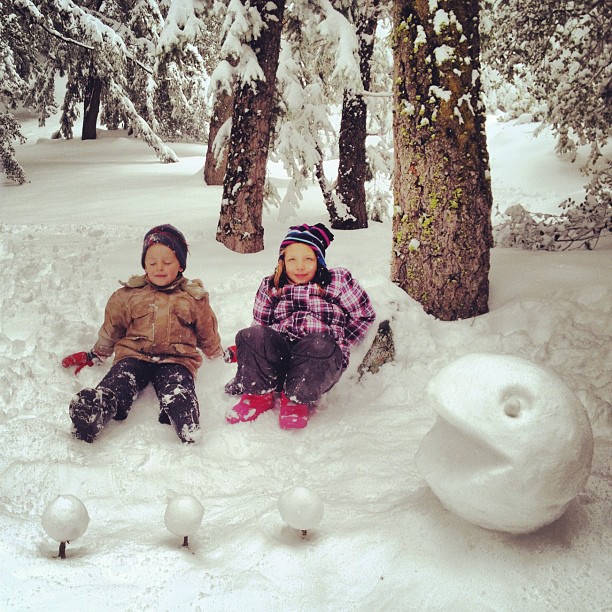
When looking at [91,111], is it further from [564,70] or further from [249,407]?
[249,407]

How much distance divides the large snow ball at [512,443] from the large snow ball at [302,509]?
0.47m

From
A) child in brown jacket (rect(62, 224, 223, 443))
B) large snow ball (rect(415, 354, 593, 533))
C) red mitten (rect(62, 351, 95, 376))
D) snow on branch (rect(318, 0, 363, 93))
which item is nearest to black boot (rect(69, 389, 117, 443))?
child in brown jacket (rect(62, 224, 223, 443))

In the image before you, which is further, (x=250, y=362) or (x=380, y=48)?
(x=380, y=48)

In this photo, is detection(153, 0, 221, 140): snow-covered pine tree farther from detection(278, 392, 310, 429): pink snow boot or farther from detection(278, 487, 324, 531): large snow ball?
detection(278, 487, 324, 531): large snow ball

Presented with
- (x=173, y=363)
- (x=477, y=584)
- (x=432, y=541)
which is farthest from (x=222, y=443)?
(x=477, y=584)

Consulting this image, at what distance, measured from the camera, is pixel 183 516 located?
211 cm

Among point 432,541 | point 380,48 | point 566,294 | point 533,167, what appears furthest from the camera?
point 533,167

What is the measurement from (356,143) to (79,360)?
5.36m

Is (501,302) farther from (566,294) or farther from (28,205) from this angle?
(28,205)

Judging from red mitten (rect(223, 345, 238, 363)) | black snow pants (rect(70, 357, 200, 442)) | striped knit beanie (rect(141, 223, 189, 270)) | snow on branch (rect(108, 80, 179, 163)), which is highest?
snow on branch (rect(108, 80, 179, 163))

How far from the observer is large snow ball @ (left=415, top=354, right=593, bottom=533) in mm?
1924

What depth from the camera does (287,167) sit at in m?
8.41

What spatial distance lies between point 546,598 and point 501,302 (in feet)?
9.22

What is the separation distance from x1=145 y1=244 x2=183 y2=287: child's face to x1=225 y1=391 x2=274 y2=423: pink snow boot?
97cm
